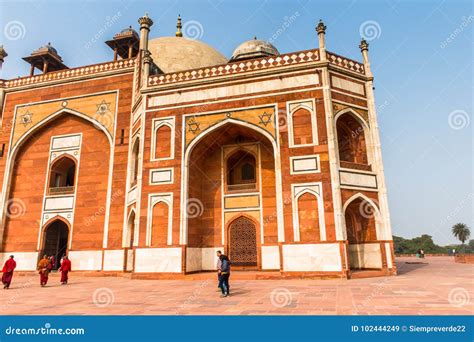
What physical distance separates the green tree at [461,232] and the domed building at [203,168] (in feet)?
224

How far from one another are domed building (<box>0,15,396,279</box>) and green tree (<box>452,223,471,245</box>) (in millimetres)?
68172

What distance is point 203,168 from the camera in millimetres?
14047

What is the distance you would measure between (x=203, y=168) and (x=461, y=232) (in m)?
71.8

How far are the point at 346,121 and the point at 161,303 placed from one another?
10186mm

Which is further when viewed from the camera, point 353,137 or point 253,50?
point 253,50

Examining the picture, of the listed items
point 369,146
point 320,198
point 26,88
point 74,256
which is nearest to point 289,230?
point 320,198

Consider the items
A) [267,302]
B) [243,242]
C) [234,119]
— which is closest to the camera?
[267,302]

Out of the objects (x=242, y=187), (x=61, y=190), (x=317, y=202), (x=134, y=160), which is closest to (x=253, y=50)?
(x=242, y=187)

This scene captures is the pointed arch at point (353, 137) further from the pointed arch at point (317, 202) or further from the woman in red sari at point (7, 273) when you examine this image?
the woman in red sari at point (7, 273)

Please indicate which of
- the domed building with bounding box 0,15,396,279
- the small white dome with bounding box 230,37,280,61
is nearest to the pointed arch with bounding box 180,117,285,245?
the domed building with bounding box 0,15,396,279

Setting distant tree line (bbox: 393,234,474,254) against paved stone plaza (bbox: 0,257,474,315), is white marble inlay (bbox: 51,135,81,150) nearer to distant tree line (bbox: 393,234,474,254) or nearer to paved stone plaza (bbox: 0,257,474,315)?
paved stone plaza (bbox: 0,257,474,315)

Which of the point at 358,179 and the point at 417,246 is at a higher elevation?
the point at 358,179

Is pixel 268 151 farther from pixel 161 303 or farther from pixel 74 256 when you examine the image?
pixel 74 256

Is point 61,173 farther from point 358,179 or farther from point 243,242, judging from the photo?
point 358,179
